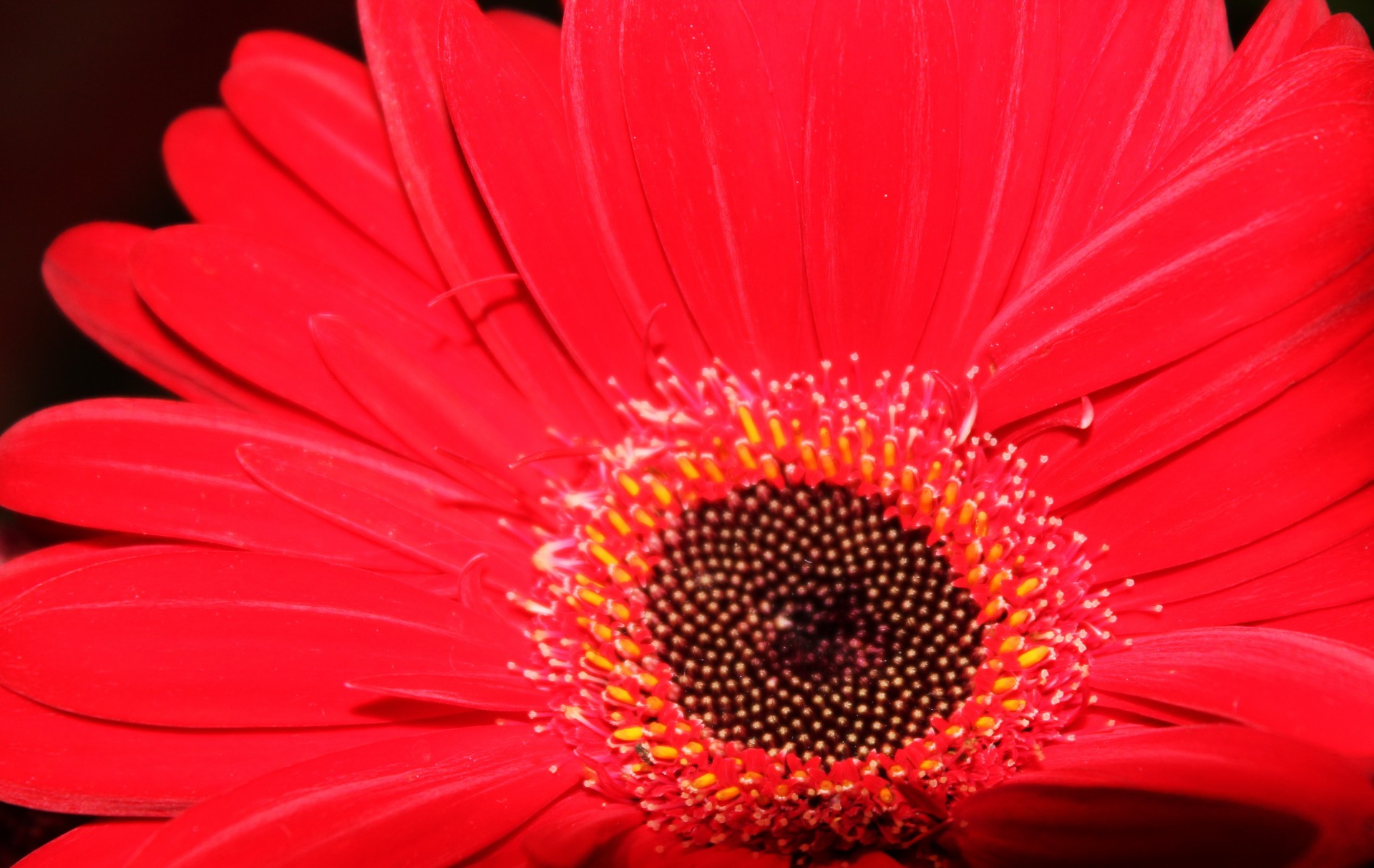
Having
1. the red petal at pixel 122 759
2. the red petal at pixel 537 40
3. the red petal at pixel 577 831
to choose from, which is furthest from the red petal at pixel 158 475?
the red petal at pixel 537 40

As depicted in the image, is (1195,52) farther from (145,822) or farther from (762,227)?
(145,822)

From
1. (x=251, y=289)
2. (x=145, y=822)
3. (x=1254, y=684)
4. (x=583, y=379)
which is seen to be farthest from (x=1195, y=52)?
(x=145, y=822)

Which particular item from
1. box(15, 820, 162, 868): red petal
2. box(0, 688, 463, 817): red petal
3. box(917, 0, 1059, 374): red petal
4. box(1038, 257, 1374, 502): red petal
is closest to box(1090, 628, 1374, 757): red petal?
box(1038, 257, 1374, 502): red petal

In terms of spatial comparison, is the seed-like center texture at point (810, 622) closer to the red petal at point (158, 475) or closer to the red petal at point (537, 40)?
the red petal at point (158, 475)

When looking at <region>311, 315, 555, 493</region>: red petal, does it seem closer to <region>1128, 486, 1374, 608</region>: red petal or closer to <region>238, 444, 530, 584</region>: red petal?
<region>238, 444, 530, 584</region>: red petal

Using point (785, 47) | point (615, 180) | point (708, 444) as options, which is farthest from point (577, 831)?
point (785, 47)
